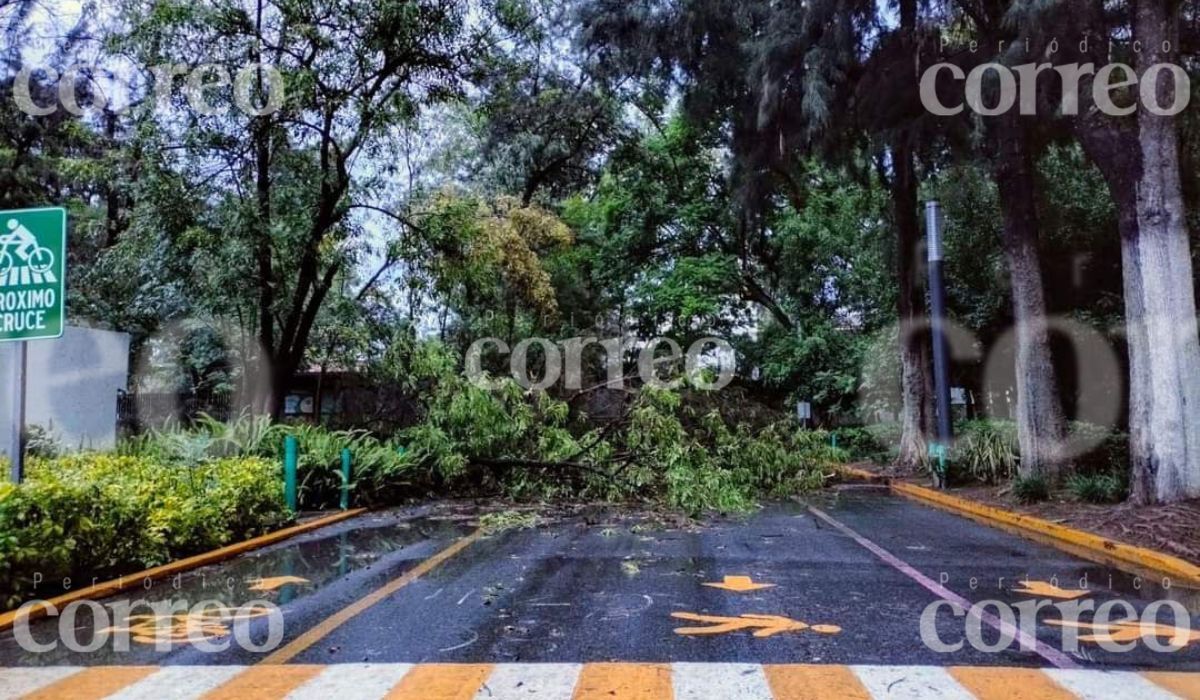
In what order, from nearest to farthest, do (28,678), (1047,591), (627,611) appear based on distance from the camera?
(28,678)
(627,611)
(1047,591)

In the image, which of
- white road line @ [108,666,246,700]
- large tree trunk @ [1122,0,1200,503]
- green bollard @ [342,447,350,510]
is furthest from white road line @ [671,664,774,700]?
green bollard @ [342,447,350,510]

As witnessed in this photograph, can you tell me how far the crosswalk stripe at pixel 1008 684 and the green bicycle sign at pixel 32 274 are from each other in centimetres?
663

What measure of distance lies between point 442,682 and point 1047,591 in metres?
4.99

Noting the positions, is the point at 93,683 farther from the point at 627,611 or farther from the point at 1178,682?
the point at 1178,682

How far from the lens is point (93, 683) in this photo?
14.7ft

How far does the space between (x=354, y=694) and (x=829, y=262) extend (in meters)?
23.6

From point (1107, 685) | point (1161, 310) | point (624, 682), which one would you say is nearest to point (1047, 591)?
point (1107, 685)

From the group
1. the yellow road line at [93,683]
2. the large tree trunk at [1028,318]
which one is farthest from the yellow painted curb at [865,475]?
the yellow road line at [93,683]

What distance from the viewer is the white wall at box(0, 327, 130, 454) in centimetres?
1498

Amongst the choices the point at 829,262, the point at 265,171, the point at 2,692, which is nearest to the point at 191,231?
the point at 265,171

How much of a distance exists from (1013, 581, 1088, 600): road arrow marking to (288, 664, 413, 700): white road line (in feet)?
16.1

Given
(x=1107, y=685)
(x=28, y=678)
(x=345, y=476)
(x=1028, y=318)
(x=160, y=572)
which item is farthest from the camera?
(x=1028, y=318)

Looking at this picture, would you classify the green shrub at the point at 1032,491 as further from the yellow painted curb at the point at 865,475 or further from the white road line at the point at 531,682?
the white road line at the point at 531,682

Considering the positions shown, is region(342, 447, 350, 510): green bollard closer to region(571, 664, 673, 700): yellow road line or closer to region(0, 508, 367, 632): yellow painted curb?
region(0, 508, 367, 632): yellow painted curb
